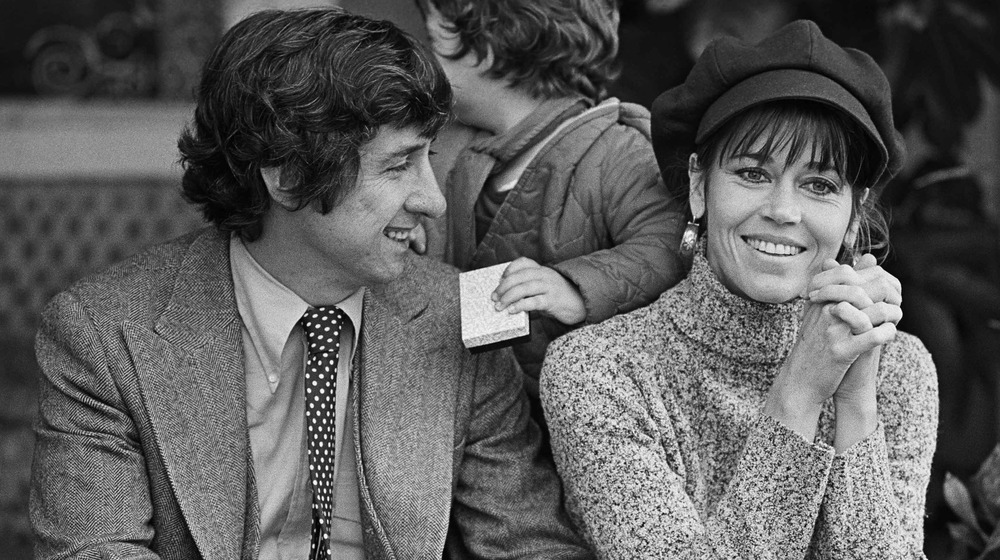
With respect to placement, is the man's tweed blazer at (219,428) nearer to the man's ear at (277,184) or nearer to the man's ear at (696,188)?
the man's ear at (277,184)

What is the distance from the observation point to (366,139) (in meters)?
2.32

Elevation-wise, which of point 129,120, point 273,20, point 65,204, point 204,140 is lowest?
point 65,204

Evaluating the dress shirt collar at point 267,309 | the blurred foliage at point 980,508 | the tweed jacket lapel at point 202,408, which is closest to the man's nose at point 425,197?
the dress shirt collar at point 267,309

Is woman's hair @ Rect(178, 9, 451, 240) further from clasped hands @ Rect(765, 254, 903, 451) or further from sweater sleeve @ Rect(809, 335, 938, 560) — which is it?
sweater sleeve @ Rect(809, 335, 938, 560)

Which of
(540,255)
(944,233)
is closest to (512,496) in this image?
(540,255)

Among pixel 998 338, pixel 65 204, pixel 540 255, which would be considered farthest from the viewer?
pixel 65 204

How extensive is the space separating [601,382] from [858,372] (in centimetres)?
43

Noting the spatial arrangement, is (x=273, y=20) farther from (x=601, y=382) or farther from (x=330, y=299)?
(x=601, y=382)

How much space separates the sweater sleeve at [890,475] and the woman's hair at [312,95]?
93 cm

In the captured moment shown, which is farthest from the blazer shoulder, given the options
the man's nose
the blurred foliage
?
the blurred foliage

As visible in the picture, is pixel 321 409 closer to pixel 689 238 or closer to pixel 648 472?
pixel 648 472

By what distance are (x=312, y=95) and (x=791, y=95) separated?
80 centimetres

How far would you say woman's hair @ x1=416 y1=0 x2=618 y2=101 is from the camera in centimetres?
268

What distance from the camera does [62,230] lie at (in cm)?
625
